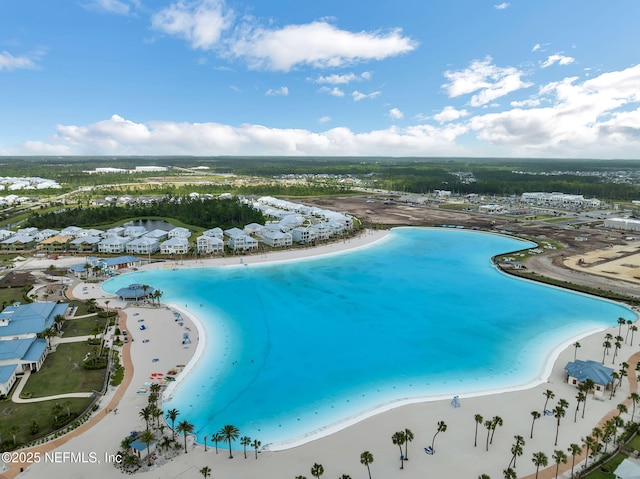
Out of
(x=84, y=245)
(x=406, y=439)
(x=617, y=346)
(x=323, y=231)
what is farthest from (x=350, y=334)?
(x=84, y=245)

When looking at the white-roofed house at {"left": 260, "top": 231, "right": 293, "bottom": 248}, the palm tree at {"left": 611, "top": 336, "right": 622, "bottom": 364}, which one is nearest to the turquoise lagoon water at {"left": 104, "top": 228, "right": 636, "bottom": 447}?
the palm tree at {"left": 611, "top": 336, "right": 622, "bottom": 364}

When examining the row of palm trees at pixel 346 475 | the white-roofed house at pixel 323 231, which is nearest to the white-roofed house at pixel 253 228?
the white-roofed house at pixel 323 231

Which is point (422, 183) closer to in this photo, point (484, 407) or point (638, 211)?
point (638, 211)

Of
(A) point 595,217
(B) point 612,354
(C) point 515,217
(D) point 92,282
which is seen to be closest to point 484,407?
(B) point 612,354

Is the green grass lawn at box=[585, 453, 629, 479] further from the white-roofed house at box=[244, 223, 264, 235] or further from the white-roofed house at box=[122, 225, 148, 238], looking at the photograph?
the white-roofed house at box=[122, 225, 148, 238]

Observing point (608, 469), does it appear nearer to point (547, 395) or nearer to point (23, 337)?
point (547, 395)

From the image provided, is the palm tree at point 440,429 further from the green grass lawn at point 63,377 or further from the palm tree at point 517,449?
the green grass lawn at point 63,377
